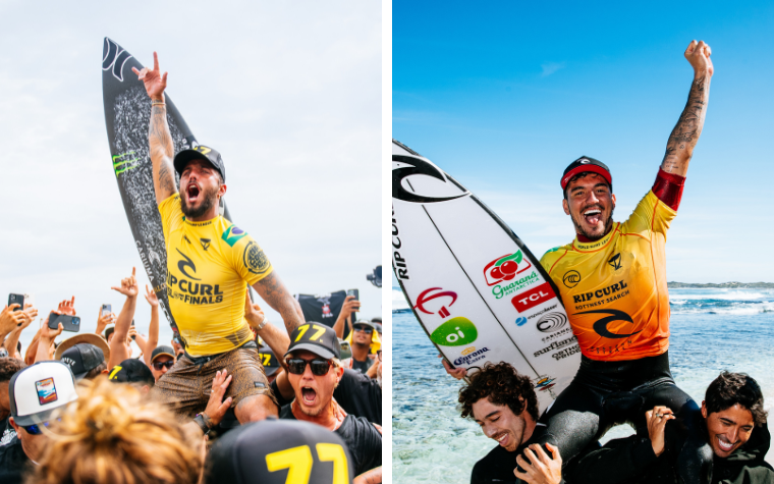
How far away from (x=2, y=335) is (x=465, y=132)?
112 inches

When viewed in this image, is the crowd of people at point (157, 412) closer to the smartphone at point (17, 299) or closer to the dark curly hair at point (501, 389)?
the smartphone at point (17, 299)

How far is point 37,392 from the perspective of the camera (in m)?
2.24

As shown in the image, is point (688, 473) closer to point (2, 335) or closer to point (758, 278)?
point (758, 278)

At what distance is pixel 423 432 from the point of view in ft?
9.80

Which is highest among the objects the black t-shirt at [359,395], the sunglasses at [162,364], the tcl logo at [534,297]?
the tcl logo at [534,297]

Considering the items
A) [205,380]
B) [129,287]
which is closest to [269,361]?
[205,380]

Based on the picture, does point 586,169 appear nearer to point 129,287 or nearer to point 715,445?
point 715,445

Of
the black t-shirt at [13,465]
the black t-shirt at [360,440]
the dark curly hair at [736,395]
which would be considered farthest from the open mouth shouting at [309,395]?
the dark curly hair at [736,395]

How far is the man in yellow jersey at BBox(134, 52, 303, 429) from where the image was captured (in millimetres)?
2517

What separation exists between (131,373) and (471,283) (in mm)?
1836

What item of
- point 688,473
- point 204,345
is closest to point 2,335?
point 204,345

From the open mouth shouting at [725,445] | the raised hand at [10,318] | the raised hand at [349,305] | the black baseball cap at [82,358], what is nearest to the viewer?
the open mouth shouting at [725,445]

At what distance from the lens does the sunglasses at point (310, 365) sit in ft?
8.14

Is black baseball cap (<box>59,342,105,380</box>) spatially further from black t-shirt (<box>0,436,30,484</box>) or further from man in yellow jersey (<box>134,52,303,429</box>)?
man in yellow jersey (<box>134,52,303,429</box>)
